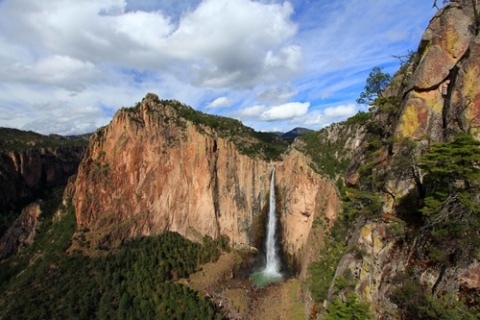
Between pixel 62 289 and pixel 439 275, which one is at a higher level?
pixel 439 275

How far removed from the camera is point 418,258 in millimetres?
21312

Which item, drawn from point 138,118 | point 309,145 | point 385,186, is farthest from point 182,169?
point 385,186

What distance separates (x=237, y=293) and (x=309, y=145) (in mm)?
41263

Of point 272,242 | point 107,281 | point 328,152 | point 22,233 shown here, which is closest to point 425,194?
point 328,152

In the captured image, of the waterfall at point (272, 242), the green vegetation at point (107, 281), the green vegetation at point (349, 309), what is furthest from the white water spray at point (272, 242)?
the green vegetation at point (349, 309)

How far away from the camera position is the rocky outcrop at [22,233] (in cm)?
9069

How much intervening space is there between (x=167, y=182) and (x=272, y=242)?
107ft

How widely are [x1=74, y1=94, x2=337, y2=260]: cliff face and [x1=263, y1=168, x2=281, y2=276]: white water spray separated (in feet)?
8.50

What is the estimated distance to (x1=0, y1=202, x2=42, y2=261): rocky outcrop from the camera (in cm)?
9069

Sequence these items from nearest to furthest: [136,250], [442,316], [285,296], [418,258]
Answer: [442,316] → [418,258] → [285,296] → [136,250]

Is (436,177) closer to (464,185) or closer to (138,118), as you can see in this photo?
(464,185)

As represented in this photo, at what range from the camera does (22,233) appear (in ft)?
309

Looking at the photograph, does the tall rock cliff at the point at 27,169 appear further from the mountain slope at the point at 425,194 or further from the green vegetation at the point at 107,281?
the mountain slope at the point at 425,194

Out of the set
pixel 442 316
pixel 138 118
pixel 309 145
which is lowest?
pixel 442 316
